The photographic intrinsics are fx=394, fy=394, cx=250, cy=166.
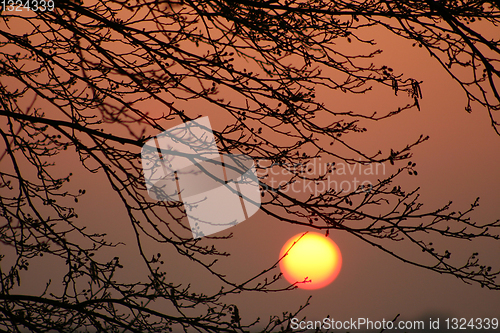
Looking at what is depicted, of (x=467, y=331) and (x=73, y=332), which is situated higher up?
(x=467, y=331)

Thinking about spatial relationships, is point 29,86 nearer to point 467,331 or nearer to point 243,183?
point 243,183

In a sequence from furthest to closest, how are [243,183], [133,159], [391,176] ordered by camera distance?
1. [133,159]
2. [243,183]
3. [391,176]

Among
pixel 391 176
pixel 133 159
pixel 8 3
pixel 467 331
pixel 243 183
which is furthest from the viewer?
pixel 467 331

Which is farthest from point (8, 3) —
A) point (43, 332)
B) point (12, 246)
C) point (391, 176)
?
point (391, 176)

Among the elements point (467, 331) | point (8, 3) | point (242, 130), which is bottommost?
point (467, 331)

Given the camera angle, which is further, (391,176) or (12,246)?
(12,246)

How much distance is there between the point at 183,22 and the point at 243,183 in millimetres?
1478

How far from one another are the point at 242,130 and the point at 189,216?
870mm

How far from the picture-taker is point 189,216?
340 centimetres

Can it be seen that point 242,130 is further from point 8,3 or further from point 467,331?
point 467,331

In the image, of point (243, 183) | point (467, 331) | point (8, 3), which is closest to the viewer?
point (243, 183)

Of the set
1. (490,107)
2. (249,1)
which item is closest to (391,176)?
(490,107)

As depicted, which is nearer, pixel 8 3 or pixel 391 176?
pixel 391 176

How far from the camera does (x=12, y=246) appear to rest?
3816 millimetres
